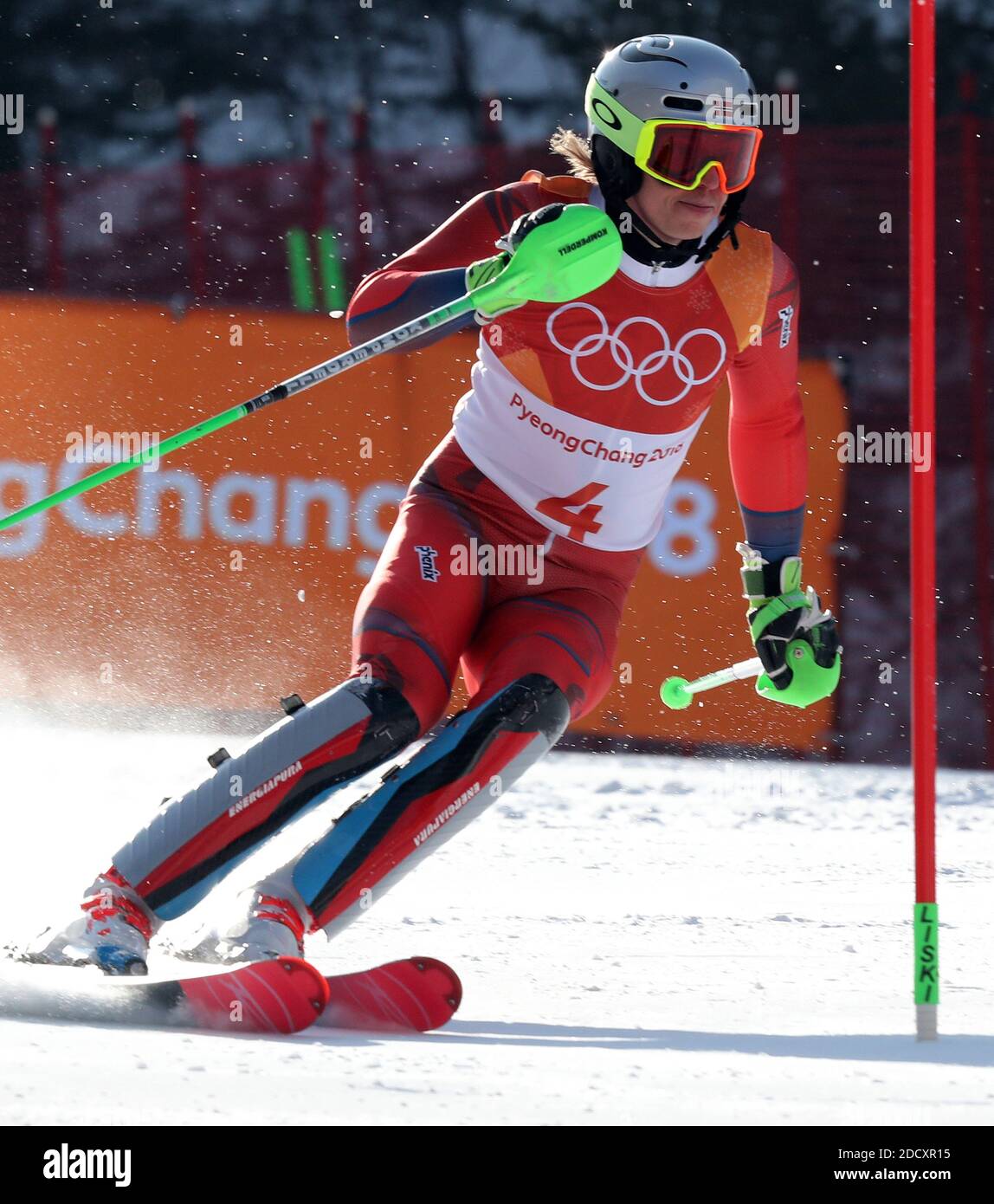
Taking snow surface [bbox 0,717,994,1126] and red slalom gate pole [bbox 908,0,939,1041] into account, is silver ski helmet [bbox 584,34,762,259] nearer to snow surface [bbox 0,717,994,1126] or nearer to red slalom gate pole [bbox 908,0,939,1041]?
red slalom gate pole [bbox 908,0,939,1041]

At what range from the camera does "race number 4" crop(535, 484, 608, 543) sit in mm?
3607

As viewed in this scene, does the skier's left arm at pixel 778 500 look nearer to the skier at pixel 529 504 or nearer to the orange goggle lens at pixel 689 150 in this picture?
the skier at pixel 529 504

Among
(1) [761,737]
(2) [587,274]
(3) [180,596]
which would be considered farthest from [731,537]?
(2) [587,274]

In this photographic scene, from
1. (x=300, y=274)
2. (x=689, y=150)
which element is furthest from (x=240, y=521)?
(x=689, y=150)

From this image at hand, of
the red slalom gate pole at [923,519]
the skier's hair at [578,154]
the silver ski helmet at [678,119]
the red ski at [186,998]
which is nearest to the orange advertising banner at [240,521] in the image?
the skier's hair at [578,154]

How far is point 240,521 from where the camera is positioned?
284 inches

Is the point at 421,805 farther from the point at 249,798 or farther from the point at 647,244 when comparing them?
the point at 647,244

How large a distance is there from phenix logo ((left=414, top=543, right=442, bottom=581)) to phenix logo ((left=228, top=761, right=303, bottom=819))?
17.9 inches

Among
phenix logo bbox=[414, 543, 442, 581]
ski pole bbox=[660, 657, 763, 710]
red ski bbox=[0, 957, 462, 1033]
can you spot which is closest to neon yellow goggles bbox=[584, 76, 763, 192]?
phenix logo bbox=[414, 543, 442, 581]

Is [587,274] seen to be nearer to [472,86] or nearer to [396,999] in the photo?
[396,999]
